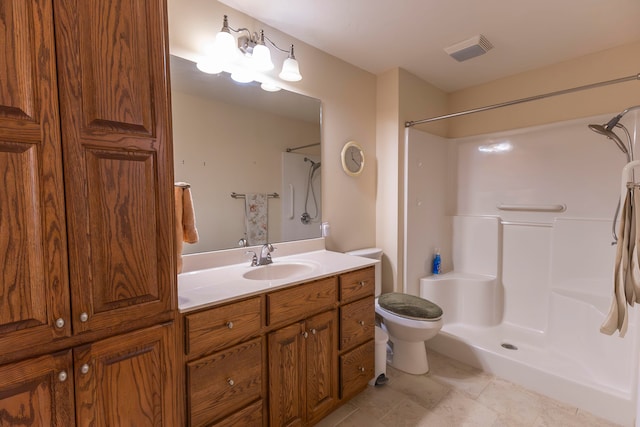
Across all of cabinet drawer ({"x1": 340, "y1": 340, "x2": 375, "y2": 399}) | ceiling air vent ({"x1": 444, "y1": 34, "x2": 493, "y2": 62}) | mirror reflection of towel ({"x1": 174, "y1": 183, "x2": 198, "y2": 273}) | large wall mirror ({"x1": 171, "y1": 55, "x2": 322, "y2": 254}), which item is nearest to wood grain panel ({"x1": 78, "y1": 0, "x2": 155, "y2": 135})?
mirror reflection of towel ({"x1": 174, "y1": 183, "x2": 198, "y2": 273})

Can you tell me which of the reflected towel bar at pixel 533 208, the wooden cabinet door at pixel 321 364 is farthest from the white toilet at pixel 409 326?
the reflected towel bar at pixel 533 208

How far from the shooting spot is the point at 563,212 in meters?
2.40

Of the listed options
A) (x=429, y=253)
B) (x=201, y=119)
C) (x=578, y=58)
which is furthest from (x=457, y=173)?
(x=201, y=119)

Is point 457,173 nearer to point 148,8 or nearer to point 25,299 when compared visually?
point 148,8

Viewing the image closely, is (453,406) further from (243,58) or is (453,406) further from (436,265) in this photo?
(243,58)

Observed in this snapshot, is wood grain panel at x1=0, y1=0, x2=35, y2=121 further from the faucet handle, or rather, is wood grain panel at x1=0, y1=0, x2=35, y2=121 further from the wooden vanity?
the faucet handle

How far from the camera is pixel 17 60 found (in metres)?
0.73

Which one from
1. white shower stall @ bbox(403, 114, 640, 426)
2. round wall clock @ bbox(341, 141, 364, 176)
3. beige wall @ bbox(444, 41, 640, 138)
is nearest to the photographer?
white shower stall @ bbox(403, 114, 640, 426)

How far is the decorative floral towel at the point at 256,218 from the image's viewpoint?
71.6 inches

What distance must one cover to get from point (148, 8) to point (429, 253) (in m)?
2.69

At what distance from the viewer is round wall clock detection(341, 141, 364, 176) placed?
2328 mm

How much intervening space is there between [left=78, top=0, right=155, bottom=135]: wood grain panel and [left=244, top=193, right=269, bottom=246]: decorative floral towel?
90cm

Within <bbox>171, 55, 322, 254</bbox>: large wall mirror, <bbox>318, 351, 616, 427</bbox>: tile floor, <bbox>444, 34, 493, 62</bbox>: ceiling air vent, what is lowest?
<bbox>318, 351, 616, 427</bbox>: tile floor

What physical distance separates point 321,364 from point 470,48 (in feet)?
7.70
